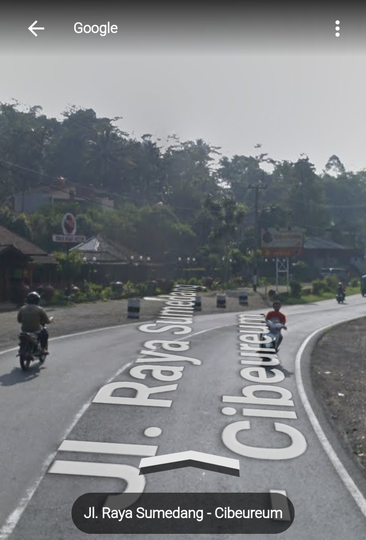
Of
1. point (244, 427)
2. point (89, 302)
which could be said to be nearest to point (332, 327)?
point (89, 302)

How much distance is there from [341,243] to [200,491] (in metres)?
91.3

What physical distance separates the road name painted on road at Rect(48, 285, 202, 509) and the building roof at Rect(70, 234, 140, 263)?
23056mm

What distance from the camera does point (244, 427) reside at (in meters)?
10.4

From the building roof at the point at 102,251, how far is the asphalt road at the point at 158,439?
32300 millimetres

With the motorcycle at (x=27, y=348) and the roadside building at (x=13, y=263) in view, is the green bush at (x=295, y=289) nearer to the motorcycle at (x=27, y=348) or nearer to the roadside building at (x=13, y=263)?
the roadside building at (x=13, y=263)

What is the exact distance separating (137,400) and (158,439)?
257cm

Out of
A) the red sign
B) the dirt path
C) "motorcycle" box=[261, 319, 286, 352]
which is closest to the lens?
the dirt path

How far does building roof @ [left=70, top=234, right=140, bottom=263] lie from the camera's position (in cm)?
4944

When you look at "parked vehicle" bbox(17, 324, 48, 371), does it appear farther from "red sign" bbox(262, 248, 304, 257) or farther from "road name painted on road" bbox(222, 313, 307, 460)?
"red sign" bbox(262, 248, 304, 257)

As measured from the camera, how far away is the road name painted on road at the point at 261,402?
921 cm

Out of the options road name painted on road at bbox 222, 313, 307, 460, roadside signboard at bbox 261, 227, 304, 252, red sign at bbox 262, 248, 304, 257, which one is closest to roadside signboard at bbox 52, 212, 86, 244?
road name painted on road at bbox 222, 313, 307, 460

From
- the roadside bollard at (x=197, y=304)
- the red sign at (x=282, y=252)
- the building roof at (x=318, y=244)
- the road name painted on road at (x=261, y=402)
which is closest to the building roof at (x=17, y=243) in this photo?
the roadside bollard at (x=197, y=304)

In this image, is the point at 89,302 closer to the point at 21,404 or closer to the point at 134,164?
the point at 21,404

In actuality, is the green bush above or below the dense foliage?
below
